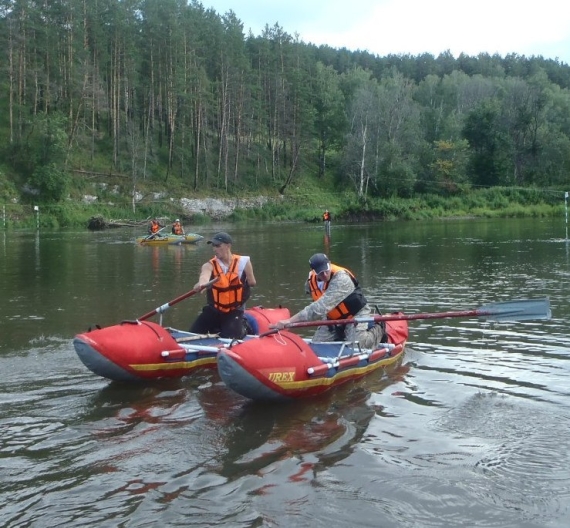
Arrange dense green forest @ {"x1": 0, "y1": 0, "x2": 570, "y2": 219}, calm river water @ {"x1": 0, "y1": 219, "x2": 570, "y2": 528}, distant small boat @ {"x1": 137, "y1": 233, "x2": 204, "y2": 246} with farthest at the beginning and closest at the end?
1. dense green forest @ {"x1": 0, "y1": 0, "x2": 570, "y2": 219}
2. distant small boat @ {"x1": 137, "y1": 233, "x2": 204, "y2": 246}
3. calm river water @ {"x1": 0, "y1": 219, "x2": 570, "y2": 528}

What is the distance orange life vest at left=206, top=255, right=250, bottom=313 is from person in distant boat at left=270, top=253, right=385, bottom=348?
82 cm

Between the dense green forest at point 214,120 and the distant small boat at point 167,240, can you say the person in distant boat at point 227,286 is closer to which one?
the distant small boat at point 167,240

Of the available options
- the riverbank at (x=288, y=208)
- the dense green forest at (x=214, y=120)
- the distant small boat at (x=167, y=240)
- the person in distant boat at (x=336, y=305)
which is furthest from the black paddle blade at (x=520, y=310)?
the dense green forest at (x=214, y=120)

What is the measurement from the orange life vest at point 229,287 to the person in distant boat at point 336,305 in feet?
2.68

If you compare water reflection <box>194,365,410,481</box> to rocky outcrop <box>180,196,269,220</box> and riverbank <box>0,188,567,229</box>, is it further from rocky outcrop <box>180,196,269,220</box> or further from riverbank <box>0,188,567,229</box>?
rocky outcrop <box>180,196,269,220</box>

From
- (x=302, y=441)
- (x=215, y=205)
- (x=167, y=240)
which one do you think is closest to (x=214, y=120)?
(x=215, y=205)

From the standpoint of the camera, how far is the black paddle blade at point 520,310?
767 cm

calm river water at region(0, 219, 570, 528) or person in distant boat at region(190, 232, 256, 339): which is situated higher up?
person in distant boat at region(190, 232, 256, 339)

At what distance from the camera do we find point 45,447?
594cm

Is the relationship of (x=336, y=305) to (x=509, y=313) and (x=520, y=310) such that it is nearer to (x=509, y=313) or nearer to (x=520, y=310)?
(x=509, y=313)

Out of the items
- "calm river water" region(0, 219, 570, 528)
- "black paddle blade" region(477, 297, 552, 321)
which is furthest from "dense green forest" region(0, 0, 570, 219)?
"black paddle blade" region(477, 297, 552, 321)

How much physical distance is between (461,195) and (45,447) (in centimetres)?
5694

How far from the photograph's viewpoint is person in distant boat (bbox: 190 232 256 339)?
841 centimetres

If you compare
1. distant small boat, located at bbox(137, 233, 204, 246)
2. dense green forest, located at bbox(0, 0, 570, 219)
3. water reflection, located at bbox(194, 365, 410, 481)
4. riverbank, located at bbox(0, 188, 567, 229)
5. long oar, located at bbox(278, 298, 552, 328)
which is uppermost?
dense green forest, located at bbox(0, 0, 570, 219)
